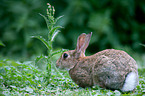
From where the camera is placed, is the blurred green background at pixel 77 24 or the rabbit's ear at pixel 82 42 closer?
the rabbit's ear at pixel 82 42

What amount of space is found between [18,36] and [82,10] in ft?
10.0

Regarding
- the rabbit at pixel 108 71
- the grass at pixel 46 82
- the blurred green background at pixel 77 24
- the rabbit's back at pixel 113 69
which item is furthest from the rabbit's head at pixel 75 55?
the blurred green background at pixel 77 24

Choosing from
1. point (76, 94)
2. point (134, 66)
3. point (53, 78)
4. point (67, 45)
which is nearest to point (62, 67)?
point (53, 78)

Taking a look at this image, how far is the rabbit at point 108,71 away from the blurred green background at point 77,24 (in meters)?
5.38

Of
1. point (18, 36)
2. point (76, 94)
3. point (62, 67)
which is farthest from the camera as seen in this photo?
point (18, 36)

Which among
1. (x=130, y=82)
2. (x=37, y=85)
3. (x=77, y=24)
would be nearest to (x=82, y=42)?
(x=37, y=85)

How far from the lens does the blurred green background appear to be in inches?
427

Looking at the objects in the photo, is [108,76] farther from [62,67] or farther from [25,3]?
[25,3]

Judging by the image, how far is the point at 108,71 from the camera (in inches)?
190

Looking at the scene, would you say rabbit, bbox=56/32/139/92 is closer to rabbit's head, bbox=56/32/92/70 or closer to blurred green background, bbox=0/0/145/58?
rabbit's head, bbox=56/32/92/70

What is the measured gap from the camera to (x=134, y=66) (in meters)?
4.89

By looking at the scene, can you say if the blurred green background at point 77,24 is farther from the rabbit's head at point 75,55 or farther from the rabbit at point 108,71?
the rabbit at point 108,71

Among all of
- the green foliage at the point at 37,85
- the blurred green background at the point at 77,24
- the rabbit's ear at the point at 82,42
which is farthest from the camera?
the blurred green background at the point at 77,24

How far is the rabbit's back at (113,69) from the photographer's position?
476 cm
